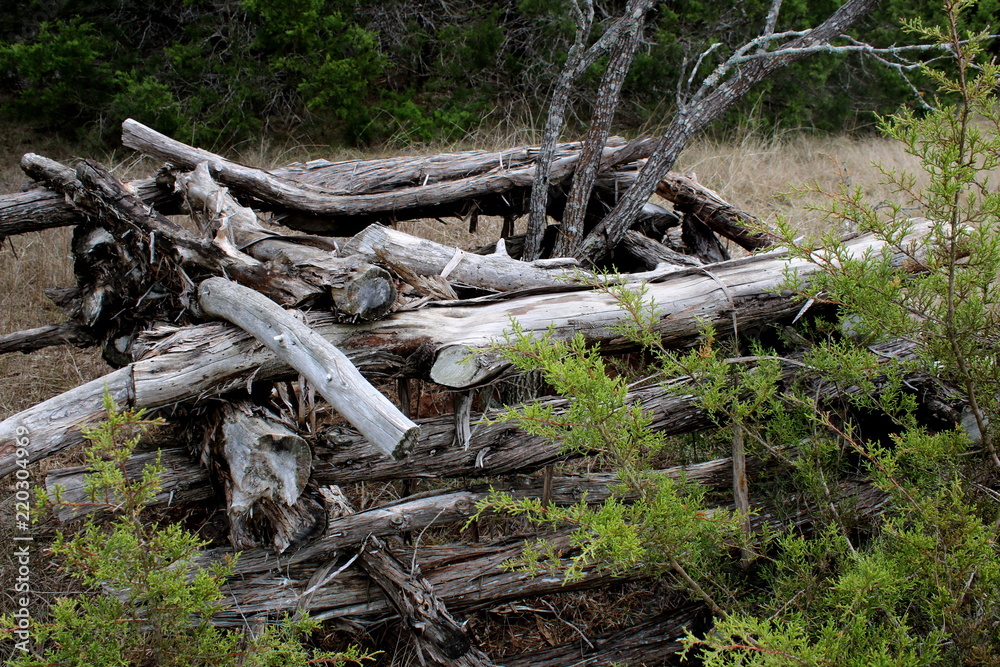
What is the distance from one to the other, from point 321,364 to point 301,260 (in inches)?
30.1

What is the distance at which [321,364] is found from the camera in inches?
79.1

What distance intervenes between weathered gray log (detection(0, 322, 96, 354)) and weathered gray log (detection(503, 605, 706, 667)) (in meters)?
2.50

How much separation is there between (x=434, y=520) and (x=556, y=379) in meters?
1.08

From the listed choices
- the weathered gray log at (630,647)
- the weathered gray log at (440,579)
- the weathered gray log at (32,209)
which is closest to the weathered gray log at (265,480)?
the weathered gray log at (440,579)

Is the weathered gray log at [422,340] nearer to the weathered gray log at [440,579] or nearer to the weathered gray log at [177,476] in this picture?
the weathered gray log at [177,476]

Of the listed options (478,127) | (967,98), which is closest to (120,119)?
(478,127)

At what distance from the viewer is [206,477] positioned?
102 inches

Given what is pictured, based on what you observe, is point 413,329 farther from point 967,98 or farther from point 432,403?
point 967,98

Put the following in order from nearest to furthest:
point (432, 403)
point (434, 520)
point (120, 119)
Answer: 1. point (434, 520)
2. point (432, 403)
3. point (120, 119)

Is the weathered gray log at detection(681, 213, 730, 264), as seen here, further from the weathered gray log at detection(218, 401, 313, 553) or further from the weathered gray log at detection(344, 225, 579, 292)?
the weathered gray log at detection(218, 401, 313, 553)

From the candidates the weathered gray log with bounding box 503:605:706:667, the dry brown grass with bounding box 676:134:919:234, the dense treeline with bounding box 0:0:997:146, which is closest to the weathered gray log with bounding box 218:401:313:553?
the weathered gray log with bounding box 503:605:706:667

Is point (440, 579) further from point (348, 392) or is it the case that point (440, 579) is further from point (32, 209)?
point (32, 209)

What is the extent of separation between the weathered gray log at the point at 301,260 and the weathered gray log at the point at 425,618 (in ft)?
2.84

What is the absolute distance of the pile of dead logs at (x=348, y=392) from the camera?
225 cm
